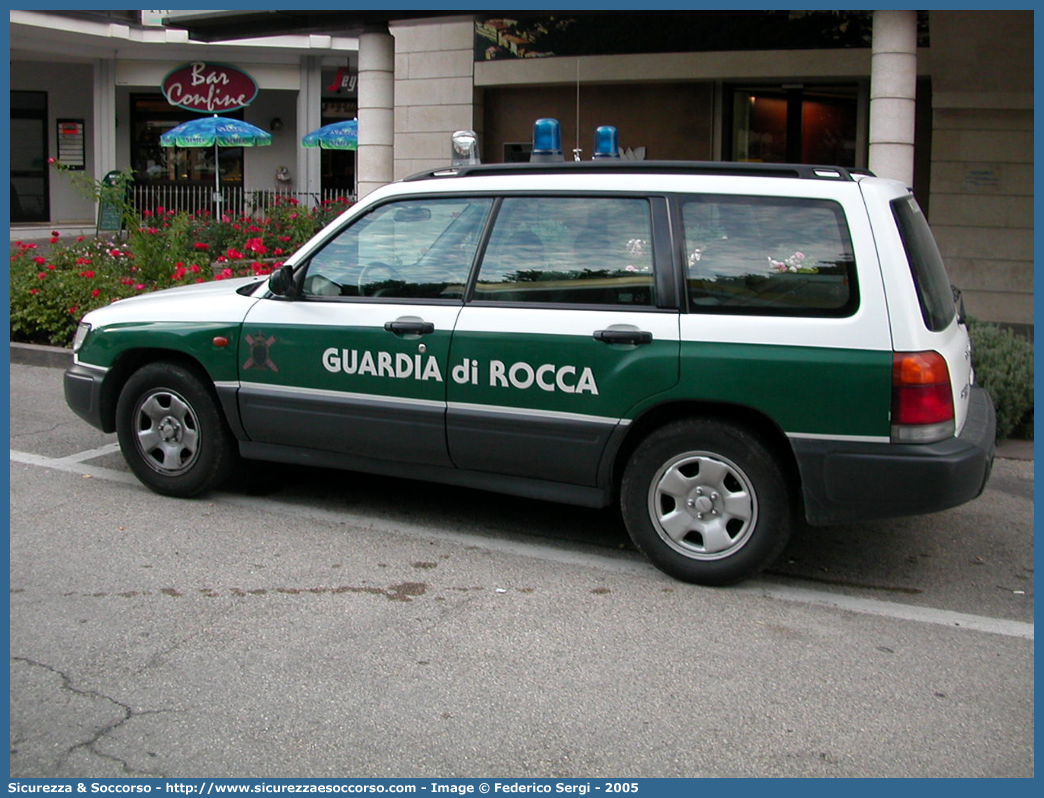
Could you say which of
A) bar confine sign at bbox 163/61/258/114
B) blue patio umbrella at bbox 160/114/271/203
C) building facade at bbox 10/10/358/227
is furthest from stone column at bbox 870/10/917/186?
bar confine sign at bbox 163/61/258/114

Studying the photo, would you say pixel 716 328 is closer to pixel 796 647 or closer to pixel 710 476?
pixel 710 476

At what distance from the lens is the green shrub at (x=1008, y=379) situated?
762 centimetres

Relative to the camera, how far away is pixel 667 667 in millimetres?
4250

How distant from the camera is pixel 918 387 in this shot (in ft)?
15.1

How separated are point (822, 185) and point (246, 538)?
10.6 ft

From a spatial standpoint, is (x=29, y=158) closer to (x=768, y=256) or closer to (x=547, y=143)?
(x=547, y=143)

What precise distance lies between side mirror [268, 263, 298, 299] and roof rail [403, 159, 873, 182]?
786 mm

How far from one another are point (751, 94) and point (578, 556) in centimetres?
905

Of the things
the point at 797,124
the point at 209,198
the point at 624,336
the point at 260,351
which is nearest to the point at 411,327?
the point at 260,351

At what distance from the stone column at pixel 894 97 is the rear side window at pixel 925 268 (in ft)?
16.1

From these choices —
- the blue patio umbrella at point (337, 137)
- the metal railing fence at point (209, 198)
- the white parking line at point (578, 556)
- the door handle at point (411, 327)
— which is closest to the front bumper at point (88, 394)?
the white parking line at point (578, 556)

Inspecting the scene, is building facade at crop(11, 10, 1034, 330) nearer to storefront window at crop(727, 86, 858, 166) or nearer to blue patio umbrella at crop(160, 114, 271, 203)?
storefront window at crop(727, 86, 858, 166)

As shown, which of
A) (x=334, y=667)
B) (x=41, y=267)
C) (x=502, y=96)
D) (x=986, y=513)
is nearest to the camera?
(x=334, y=667)

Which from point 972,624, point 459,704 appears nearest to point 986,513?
point 972,624
